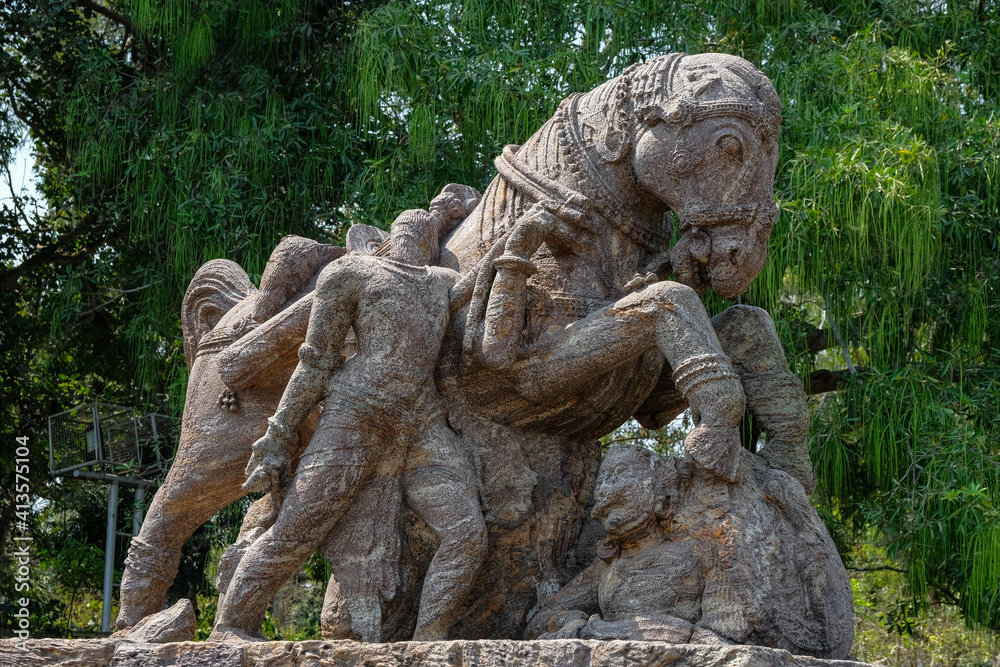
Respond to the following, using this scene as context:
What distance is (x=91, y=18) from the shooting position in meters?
13.8

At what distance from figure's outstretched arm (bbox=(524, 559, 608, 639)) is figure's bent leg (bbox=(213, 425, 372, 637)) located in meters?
0.86

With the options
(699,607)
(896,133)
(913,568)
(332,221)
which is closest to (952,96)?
(896,133)

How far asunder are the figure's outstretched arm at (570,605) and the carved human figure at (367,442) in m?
0.30

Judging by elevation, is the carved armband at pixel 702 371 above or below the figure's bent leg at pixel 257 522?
above

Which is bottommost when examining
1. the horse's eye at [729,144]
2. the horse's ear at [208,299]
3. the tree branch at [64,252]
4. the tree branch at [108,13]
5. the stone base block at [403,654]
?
the stone base block at [403,654]

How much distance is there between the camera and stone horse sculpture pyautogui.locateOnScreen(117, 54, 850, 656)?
5477 millimetres

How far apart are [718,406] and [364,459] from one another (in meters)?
1.36

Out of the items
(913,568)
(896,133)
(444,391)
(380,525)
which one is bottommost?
(913,568)

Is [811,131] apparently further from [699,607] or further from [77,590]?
[77,590]

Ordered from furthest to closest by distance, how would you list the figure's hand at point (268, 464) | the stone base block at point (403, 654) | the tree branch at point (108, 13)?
the tree branch at point (108, 13), the figure's hand at point (268, 464), the stone base block at point (403, 654)

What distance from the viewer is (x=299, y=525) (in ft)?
17.4

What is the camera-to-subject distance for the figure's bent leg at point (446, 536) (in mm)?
5180

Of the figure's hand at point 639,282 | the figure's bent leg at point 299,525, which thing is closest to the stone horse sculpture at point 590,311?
the figure's hand at point 639,282

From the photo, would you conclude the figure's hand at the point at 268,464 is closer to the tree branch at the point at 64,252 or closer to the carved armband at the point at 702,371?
the carved armband at the point at 702,371
